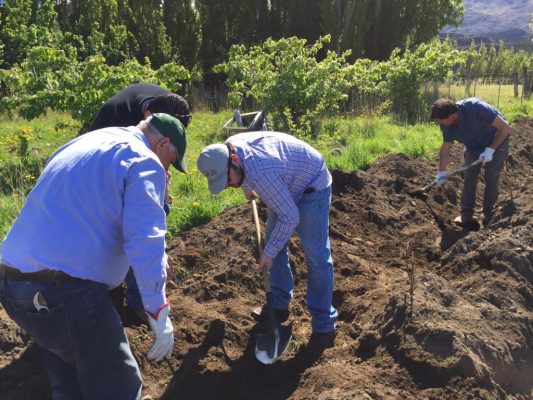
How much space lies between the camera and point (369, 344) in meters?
3.95

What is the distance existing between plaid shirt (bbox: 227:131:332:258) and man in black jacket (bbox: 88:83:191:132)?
0.49 metres

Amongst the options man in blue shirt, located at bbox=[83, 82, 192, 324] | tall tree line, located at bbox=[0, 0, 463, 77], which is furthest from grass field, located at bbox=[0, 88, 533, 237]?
tall tree line, located at bbox=[0, 0, 463, 77]

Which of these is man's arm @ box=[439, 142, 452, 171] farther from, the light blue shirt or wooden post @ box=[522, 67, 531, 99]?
wooden post @ box=[522, 67, 531, 99]

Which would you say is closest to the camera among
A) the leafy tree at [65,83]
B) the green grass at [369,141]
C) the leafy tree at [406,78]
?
the leafy tree at [65,83]

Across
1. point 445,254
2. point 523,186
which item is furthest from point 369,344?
point 523,186

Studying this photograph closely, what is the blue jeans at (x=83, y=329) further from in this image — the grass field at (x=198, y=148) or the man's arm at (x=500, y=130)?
the man's arm at (x=500, y=130)

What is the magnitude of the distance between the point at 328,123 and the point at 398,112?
353 centimetres

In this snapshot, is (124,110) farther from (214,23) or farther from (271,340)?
(214,23)

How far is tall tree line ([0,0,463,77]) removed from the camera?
17062 millimetres

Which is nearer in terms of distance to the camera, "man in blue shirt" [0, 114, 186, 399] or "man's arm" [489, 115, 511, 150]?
"man in blue shirt" [0, 114, 186, 399]

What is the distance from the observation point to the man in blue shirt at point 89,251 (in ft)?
7.71

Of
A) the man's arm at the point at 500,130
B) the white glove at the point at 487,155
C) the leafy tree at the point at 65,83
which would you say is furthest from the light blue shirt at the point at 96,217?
the leafy tree at the point at 65,83

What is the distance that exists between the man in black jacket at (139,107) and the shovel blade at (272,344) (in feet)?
5.21

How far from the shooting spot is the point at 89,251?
Result: 2.39 meters
